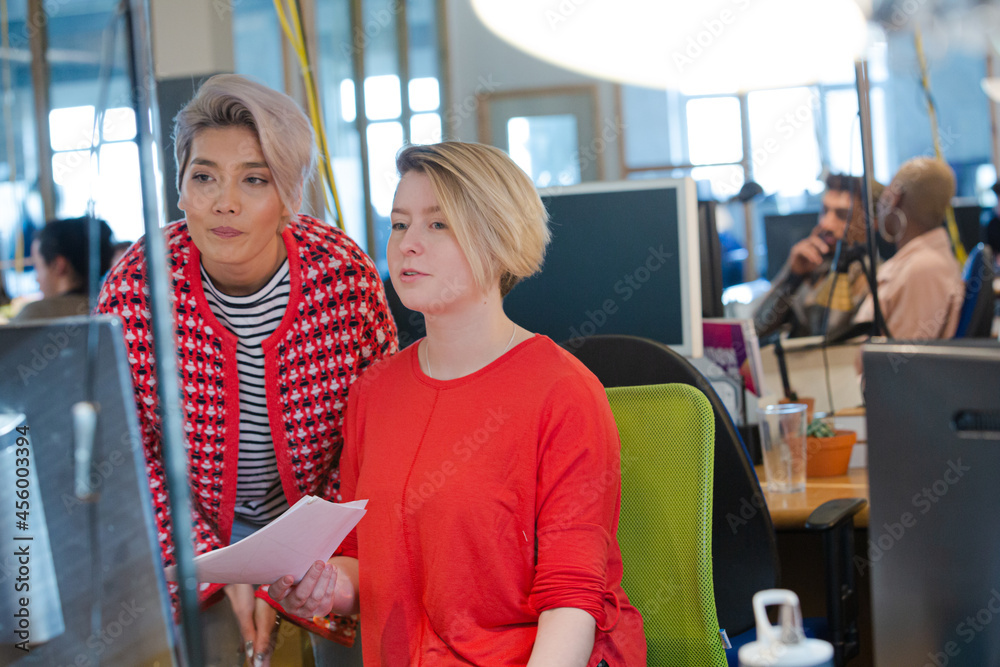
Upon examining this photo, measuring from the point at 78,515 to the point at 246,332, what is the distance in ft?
2.35

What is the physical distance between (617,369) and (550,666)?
56 centimetres

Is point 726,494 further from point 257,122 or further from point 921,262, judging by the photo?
point 921,262

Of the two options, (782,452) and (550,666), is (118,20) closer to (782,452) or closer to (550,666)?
(550,666)

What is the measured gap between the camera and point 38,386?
74cm

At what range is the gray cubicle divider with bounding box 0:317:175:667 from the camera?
725 mm

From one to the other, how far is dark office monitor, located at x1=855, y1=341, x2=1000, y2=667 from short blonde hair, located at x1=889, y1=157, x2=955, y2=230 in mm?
2866

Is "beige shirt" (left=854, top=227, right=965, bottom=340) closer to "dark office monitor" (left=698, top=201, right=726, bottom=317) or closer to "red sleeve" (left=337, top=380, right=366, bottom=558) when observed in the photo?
"dark office monitor" (left=698, top=201, right=726, bottom=317)

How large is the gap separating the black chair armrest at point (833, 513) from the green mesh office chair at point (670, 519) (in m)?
0.33

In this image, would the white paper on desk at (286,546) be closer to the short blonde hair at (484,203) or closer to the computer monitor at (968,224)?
the short blonde hair at (484,203)

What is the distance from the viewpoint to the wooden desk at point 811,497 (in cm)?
170

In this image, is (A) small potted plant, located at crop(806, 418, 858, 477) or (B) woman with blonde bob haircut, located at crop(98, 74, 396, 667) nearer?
(B) woman with blonde bob haircut, located at crop(98, 74, 396, 667)

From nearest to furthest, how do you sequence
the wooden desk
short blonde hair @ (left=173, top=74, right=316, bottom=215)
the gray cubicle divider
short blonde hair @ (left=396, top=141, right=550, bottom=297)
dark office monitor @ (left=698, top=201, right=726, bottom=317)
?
1. the gray cubicle divider
2. short blonde hair @ (left=396, top=141, right=550, bottom=297)
3. short blonde hair @ (left=173, top=74, right=316, bottom=215)
4. the wooden desk
5. dark office monitor @ (left=698, top=201, right=726, bottom=317)

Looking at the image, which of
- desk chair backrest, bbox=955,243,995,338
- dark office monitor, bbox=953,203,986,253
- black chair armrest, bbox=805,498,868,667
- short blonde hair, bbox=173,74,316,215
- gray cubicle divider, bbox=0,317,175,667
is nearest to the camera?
gray cubicle divider, bbox=0,317,175,667

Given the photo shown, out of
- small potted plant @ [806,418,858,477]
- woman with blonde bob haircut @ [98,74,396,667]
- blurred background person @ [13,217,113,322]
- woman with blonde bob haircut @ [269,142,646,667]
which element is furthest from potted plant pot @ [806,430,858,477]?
blurred background person @ [13,217,113,322]
